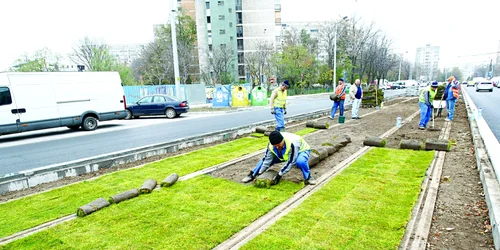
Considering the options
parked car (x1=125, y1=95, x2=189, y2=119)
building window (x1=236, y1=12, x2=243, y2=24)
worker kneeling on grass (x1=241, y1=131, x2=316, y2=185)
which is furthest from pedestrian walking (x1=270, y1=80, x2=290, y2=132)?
building window (x1=236, y1=12, x2=243, y2=24)

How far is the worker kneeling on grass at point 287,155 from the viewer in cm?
496

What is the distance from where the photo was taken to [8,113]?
11.2m

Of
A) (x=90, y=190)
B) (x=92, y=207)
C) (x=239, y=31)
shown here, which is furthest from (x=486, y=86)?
(x=92, y=207)

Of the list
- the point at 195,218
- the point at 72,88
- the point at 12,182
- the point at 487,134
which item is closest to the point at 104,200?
the point at 195,218

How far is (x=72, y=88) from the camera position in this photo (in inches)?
507

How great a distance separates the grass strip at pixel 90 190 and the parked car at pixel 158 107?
1065 centimetres

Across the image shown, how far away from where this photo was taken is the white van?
11281mm

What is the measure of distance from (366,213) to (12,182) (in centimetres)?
644

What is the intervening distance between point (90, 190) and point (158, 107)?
44.1ft

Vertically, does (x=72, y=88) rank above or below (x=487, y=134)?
above

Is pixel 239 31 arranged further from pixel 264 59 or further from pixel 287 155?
pixel 287 155

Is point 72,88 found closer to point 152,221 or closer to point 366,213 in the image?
point 152,221

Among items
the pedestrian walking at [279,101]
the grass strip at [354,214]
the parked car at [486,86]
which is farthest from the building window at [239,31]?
the grass strip at [354,214]

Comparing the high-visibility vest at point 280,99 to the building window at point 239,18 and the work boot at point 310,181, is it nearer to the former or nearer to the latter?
the work boot at point 310,181
